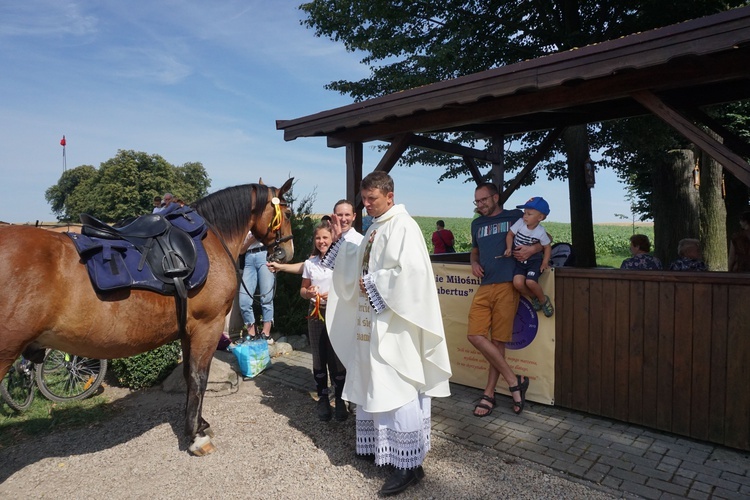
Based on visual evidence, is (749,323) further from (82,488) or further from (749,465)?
(82,488)

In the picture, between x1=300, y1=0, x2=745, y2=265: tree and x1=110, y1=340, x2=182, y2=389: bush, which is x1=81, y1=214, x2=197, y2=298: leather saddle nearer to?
x1=110, y1=340, x2=182, y2=389: bush

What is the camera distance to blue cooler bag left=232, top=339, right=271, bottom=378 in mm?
5461

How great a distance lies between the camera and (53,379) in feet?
16.0

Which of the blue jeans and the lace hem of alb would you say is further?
the blue jeans

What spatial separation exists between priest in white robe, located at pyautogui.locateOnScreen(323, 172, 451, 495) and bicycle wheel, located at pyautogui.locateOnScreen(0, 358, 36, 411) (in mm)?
3453

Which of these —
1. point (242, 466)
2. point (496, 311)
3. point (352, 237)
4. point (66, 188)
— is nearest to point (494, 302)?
point (496, 311)

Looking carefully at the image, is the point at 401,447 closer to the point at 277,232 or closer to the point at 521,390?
the point at 521,390

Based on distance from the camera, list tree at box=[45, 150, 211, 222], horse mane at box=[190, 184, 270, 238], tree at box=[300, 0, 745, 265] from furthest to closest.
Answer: tree at box=[45, 150, 211, 222] → tree at box=[300, 0, 745, 265] → horse mane at box=[190, 184, 270, 238]

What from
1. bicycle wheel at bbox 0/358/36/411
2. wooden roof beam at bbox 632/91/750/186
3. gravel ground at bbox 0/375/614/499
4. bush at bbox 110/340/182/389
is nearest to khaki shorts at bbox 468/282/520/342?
gravel ground at bbox 0/375/614/499

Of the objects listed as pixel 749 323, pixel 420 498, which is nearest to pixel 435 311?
pixel 420 498

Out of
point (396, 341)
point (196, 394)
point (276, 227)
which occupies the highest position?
point (276, 227)

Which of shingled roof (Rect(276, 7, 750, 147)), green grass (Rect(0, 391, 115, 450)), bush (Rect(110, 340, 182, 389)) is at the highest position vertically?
shingled roof (Rect(276, 7, 750, 147))

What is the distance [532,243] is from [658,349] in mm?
1333

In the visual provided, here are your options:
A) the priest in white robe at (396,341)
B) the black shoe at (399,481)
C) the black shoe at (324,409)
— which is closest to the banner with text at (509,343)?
the black shoe at (324,409)
